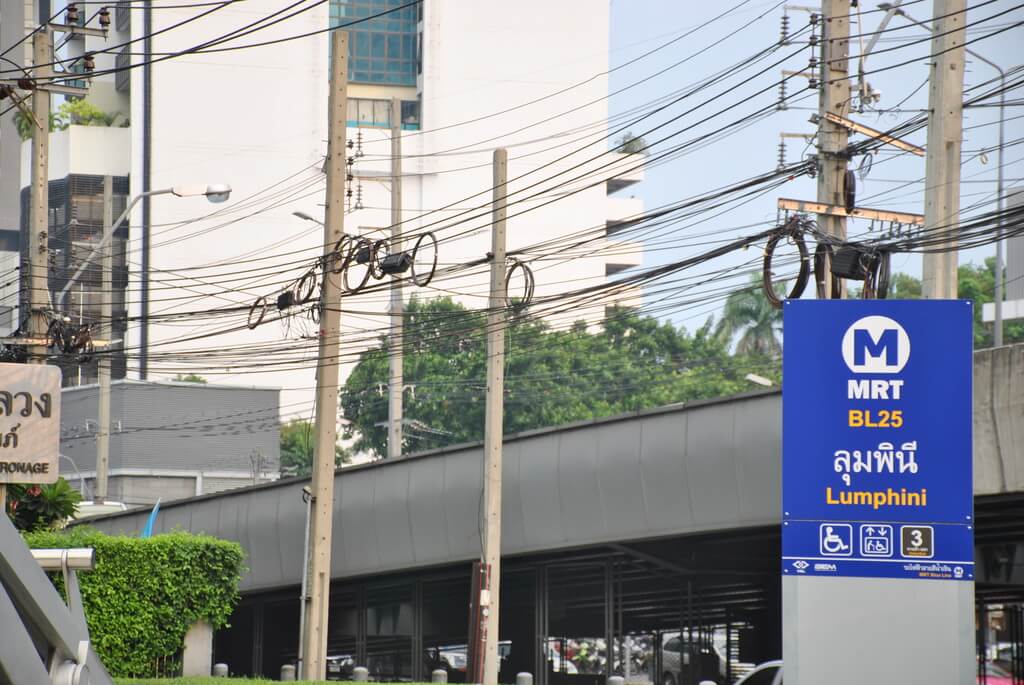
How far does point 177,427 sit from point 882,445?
63823 millimetres

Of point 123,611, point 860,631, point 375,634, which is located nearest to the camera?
point 860,631

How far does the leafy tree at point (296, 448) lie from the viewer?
9119 cm

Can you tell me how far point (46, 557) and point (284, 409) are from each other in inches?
3334

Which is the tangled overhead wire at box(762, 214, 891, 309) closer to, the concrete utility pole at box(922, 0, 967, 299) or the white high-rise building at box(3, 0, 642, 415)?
the concrete utility pole at box(922, 0, 967, 299)

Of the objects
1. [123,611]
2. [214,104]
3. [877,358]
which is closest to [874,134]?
[123,611]

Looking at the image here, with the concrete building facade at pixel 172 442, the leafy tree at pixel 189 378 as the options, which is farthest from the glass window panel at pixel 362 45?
the concrete building facade at pixel 172 442

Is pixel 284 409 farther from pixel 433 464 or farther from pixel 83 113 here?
pixel 433 464

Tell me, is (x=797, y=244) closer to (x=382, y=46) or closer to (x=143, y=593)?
(x=143, y=593)

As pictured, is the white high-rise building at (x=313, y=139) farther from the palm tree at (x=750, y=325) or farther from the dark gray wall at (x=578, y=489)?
the dark gray wall at (x=578, y=489)

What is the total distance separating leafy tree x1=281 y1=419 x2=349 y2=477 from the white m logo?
81660mm

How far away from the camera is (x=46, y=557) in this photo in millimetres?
10062

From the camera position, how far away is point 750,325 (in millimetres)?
91188

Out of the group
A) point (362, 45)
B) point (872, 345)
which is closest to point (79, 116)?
point (362, 45)

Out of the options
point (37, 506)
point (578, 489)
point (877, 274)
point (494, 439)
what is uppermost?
point (877, 274)
